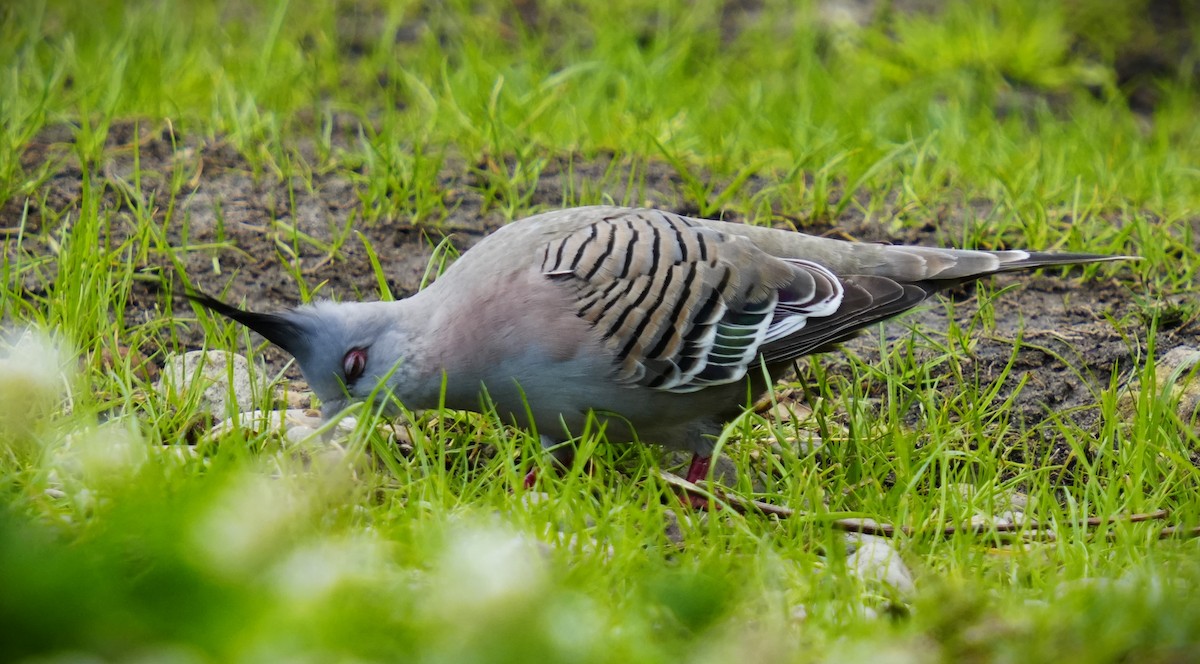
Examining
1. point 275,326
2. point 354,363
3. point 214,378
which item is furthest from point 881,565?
point 214,378

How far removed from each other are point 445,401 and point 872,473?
1.17 m

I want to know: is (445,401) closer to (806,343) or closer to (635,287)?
(635,287)

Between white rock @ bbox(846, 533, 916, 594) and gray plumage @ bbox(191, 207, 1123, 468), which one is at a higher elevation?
gray plumage @ bbox(191, 207, 1123, 468)

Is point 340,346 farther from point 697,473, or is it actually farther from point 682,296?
point 697,473

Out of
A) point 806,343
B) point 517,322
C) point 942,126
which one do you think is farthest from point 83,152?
point 942,126

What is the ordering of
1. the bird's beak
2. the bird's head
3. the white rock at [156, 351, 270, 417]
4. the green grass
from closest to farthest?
the green grass → the bird's beak → the bird's head → the white rock at [156, 351, 270, 417]

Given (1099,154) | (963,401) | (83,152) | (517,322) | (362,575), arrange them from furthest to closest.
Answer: (1099,154)
(83,152)
(963,401)
(517,322)
(362,575)

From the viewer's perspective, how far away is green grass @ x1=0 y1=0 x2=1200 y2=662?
1896mm

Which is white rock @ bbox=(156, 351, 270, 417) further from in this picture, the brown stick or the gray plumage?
the brown stick

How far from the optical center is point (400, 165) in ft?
15.3

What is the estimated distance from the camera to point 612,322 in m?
3.32

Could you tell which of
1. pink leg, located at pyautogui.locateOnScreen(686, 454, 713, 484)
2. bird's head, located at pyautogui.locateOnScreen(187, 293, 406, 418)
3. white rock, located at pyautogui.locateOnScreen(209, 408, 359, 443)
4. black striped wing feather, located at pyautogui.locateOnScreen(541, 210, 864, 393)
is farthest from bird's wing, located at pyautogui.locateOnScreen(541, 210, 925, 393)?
white rock, located at pyautogui.locateOnScreen(209, 408, 359, 443)

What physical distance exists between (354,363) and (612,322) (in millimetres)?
677

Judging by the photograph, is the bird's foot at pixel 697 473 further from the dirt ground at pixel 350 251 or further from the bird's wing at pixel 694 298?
the dirt ground at pixel 350 251
